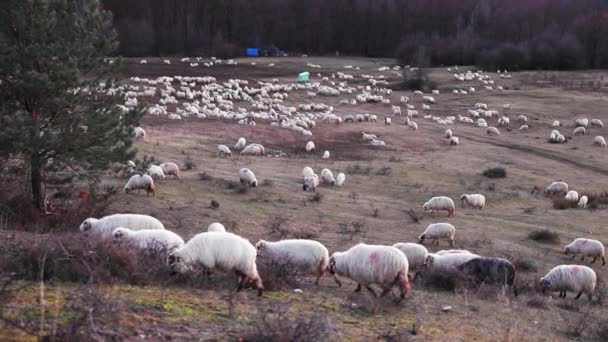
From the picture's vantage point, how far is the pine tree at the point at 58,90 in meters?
12.4

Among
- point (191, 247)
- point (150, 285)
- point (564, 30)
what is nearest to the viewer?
point (150, 285)

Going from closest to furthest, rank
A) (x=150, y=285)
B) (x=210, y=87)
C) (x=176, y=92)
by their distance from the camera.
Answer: (x=150, y=285)
(x=176, y=92)
(x=210, y=87)

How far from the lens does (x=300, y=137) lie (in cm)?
2998

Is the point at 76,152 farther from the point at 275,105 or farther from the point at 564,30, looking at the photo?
the point at 564,30

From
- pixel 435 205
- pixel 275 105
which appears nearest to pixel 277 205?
pixel 435 205

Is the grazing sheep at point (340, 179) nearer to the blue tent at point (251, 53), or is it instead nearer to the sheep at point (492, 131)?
the sheep at point (492, 131)

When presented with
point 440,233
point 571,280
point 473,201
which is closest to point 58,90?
point 440,233

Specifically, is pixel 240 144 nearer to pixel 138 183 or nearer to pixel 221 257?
pixel 138 183

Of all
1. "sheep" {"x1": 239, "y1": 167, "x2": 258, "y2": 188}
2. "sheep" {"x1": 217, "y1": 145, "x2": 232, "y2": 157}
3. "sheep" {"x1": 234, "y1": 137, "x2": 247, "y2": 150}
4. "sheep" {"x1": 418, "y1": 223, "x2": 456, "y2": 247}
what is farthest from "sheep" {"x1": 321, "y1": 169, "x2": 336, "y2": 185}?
"sheep" {"x1": 418, "y1": 223, "x2": 456, "y2": 247}

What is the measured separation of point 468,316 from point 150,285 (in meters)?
3.58

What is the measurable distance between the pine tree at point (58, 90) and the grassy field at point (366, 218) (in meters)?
2.10

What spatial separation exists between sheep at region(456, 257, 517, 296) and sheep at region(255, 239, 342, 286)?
2461 mm

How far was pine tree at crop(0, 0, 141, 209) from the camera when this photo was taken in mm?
12438

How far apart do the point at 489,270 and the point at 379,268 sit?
10.7ft
